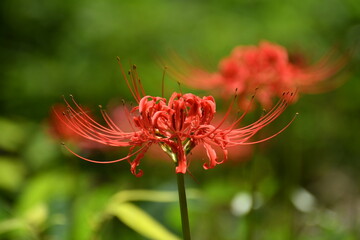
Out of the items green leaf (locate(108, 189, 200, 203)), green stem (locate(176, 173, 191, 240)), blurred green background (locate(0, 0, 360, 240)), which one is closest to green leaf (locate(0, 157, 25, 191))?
blurred green background (locate(0, 0, 360, 240))

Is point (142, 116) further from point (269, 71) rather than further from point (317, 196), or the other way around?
point (317, 196)

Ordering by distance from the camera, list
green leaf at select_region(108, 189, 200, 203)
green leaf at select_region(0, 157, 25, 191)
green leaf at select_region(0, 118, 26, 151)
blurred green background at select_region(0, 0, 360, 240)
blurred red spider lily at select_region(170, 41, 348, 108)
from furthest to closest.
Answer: blurred green background at select_region(0, 0, 360, 240), green leaf at select_region(0, 118, 26, 151), green leaf at select_region(0, 157, 25, 191), blurred red spider lily at select_region(170, 41, 348, 108), green leaf at select_region(108, 189, 200, 203)

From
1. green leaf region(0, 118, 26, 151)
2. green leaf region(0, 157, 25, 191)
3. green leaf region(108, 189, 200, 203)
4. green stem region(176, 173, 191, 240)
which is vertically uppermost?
green leaf region(0, 118, 26, 151)

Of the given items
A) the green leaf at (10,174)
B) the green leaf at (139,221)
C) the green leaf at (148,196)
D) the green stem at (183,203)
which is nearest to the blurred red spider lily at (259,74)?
the green leaf at (148,196)

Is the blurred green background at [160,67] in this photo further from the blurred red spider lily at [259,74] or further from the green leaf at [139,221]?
the green leaf at [139,221]

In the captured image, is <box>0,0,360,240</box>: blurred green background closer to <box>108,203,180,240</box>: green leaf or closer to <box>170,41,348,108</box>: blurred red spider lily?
Result: <box>170,41,348,108</box>: blurred red spider lily

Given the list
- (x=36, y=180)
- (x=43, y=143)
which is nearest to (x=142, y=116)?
(x=36, y=180)

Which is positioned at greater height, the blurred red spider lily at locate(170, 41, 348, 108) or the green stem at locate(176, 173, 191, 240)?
the blurred red spider lily at locate(170, 41, 348, 108)

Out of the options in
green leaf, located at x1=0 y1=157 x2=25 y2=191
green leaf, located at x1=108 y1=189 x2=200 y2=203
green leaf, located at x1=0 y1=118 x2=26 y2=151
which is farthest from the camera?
green leaf, located at x1=0 y1=118 x2=26 y2=151
